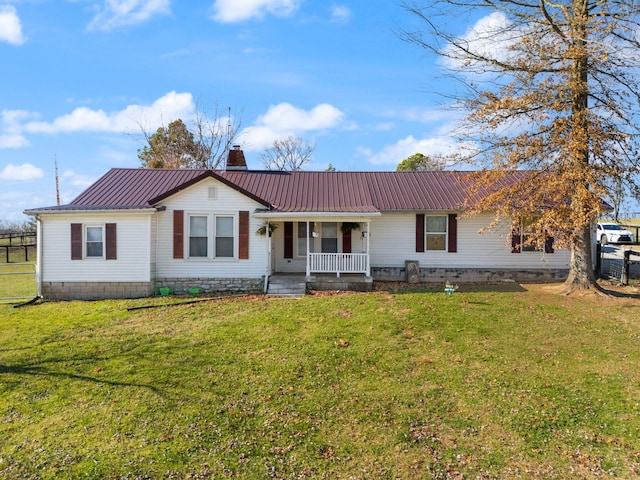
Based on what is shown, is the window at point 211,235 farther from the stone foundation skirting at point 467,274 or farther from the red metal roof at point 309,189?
the stone foundation skirting at point 467,274

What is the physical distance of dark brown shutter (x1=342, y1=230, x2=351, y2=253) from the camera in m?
15.0

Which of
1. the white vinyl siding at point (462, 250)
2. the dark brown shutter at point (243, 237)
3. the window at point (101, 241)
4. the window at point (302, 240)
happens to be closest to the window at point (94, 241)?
the window at point (101, 241)

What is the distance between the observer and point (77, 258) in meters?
13.2

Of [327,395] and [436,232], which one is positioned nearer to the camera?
[327,395]

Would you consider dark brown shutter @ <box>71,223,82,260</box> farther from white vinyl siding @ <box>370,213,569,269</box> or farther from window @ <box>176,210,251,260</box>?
white vinyl siding @ <box>370,213,569,269</box>

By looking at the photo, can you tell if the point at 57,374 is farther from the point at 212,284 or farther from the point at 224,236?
the point at 224,236

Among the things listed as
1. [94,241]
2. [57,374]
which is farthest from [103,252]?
[57,374]

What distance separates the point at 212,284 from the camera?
13586 mm

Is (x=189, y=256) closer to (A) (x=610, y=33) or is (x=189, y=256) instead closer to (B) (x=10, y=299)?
(B) (x=10, y=299)

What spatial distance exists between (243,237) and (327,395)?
27.2 feet

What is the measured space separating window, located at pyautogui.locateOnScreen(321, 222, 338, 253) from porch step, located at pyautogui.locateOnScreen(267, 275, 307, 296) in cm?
225

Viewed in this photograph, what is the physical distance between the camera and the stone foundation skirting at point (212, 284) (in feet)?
44.4

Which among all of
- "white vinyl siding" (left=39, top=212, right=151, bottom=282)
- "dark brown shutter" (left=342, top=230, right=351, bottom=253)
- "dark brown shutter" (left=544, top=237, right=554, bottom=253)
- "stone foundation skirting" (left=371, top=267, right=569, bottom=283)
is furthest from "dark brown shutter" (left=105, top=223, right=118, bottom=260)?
"dark brown shutter" (left=544, top=237, right=554, bottom=253)

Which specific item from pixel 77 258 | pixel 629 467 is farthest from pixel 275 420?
pixel 77 258
